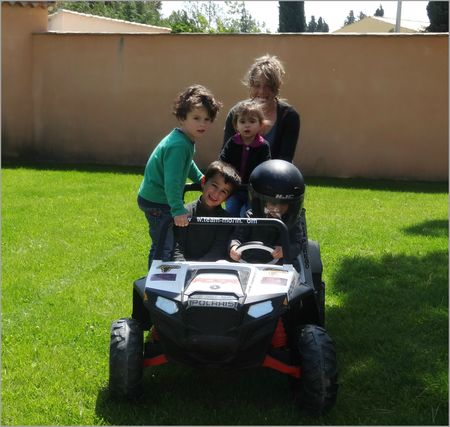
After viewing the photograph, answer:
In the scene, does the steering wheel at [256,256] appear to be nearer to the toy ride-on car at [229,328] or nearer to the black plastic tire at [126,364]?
the toy ride-on car at [229,328]

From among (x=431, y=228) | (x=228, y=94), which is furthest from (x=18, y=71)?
(x=431, y=228)

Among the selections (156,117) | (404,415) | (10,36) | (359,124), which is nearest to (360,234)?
(404,415)

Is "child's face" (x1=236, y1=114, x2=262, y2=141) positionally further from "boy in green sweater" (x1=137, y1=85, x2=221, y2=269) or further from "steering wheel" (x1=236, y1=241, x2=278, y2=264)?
"steering wheel" (x1=236, y1=241, x2=278, y2=264)

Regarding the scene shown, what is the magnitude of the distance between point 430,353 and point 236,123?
5.42ft

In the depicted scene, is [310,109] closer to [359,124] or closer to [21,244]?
[359,124]

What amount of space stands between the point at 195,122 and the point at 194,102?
0.34 feet

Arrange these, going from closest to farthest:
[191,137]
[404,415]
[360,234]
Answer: [404,415]
[191,137]
[360,234]

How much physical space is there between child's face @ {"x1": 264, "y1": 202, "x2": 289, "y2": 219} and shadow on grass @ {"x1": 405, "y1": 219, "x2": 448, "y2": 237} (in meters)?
4.03

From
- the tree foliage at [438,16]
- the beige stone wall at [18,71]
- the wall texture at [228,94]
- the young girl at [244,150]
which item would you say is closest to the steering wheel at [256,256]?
the young girl at [244,150]

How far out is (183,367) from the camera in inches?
146

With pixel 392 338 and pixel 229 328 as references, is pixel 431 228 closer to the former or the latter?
pixel 392 338

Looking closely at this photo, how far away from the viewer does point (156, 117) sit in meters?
13.0

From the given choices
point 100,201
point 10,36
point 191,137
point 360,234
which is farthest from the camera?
point 10,36

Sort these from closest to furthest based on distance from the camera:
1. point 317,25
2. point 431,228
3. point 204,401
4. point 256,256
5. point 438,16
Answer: point 204,401
point 256,256
point 431,228
point 438,16
point 317,25
